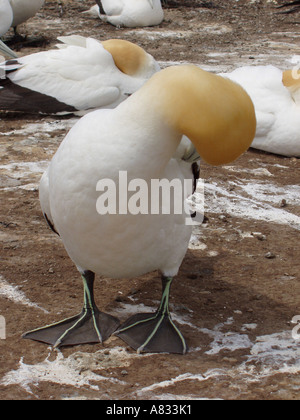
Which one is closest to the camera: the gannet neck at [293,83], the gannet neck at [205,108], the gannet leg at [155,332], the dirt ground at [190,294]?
the gannet neck at [205,108]

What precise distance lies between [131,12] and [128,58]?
4.63m

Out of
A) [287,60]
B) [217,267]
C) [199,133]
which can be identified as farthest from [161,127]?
[287,60]

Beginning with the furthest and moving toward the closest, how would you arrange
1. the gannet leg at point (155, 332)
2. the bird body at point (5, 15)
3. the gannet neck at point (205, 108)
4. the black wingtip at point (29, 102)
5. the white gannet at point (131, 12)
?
1. the white gannet at point (131, 12)
2. the bird body at point (5, 15)
3. the black wingtip at point (29, 102)
4. the gannet leg at point (155, 332)
5. the gannet neck at point (205, 108)

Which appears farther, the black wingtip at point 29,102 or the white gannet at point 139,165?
the black wingtip at point 29,102

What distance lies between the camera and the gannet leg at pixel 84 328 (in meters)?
3.42

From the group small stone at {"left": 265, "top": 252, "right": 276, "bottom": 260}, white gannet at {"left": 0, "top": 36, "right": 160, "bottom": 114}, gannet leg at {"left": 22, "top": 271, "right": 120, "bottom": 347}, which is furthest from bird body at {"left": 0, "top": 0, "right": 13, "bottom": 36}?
gannet leg at {"left": 22, "top": 271, "right": 120, "bottom": 347}

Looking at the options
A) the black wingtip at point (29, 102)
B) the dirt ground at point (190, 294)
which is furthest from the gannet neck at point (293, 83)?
the black wingtip at point (29, 102)

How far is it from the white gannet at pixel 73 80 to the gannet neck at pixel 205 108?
165 inches

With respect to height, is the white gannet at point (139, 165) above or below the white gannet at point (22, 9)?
above

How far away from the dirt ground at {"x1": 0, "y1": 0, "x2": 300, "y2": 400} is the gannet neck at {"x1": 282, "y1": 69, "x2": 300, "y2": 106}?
0.72 meters

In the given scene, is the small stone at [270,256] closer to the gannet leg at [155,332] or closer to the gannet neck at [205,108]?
the gannet leg at [155,332]

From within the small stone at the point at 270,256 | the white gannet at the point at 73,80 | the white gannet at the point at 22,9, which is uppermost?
the white gannet at the point at 73,80

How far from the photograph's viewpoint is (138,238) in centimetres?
312

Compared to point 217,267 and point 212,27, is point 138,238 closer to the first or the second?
point 217,267
